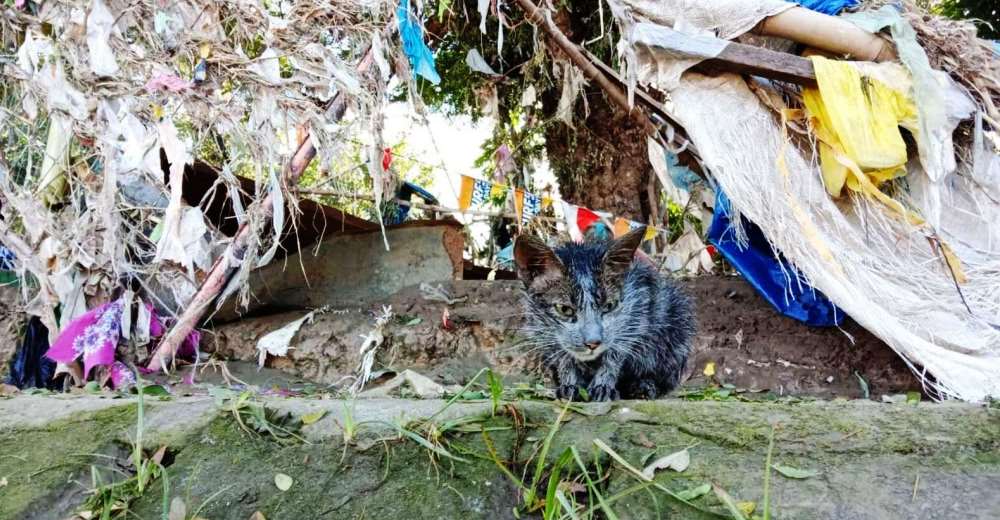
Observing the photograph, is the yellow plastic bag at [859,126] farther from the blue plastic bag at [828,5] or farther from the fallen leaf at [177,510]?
the fallen leaf at [177,510]

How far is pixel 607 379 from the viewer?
2.82 m

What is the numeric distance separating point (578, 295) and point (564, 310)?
0.29 ft

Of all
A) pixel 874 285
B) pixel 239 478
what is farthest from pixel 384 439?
pixel 874 285

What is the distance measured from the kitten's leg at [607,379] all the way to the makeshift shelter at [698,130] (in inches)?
73.8

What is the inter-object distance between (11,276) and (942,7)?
886 cm

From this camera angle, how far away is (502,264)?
7875mm

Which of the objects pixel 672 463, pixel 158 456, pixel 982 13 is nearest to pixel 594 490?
pixel 672 463

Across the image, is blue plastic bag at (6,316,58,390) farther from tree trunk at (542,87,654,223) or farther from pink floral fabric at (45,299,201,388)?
tree trunk at (542,87,654,223)

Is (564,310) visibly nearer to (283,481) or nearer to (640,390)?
(640,390)

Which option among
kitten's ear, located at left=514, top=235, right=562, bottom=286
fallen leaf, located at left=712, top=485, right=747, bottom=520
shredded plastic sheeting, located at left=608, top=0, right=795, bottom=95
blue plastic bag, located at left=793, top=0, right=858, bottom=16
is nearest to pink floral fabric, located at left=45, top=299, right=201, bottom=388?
kitten's ear, located at left=514, top=235, right=562, bottom=286

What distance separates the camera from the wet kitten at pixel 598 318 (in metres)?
2.83

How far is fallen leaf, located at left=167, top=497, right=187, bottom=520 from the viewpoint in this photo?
5.32 feet

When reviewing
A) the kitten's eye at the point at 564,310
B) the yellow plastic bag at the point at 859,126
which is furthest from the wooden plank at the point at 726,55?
the kitten's eye at the point at 564,310

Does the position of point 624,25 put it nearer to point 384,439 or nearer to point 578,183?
point 578,183
